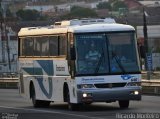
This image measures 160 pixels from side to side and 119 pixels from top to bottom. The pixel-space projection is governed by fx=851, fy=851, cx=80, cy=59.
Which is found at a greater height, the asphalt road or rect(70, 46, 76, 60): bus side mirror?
rect(70, 46, 76, 60): bus side mirror

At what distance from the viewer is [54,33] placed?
91.2 feet

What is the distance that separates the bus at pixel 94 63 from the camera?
83.6ft

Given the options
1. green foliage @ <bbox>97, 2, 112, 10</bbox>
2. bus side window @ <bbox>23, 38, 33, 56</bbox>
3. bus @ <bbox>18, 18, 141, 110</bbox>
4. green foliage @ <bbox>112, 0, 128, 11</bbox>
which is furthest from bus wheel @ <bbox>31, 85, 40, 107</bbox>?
green foliage @ <bbox>112, 0, 128, 11</bbox>

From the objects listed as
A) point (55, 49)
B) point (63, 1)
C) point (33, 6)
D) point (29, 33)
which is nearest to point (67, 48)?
point (55, 49)

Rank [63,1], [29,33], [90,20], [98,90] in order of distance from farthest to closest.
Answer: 1. [63,1]
2. [29,33]
3. [90,20]
4. [98,90]

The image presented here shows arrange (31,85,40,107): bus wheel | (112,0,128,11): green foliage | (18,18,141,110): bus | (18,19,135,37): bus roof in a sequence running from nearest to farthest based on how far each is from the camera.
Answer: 1. (18,18,141,110): bus
2. (18,19,135,37): bus roof
3. (31,85,40,107): bus wheel
4. (112,0,128,11): green foliage

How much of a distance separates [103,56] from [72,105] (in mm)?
1923

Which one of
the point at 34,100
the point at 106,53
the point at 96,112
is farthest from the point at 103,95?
the point at 34,100

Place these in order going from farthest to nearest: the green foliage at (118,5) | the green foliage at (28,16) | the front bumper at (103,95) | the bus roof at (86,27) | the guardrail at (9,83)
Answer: the green foliage at (118,5) → the green foliage at (28,16) → the guardrail at (9,83) → the bus roof at (86,27) → the front bumper at (103,95)

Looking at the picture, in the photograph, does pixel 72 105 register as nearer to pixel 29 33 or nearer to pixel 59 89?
pixel 59 89

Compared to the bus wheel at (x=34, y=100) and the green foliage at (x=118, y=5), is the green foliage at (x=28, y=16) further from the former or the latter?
the bus wheel at (x=34, y=100)

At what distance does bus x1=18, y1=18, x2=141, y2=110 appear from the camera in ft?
83.6

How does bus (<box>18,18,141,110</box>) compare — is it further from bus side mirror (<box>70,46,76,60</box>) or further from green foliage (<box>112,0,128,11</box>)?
green foliage (<box>112,0,128,11</box>)

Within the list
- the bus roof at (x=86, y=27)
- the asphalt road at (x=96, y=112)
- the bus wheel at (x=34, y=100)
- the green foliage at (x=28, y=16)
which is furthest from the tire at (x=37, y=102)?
the green foliage at (x=28, y=16)
